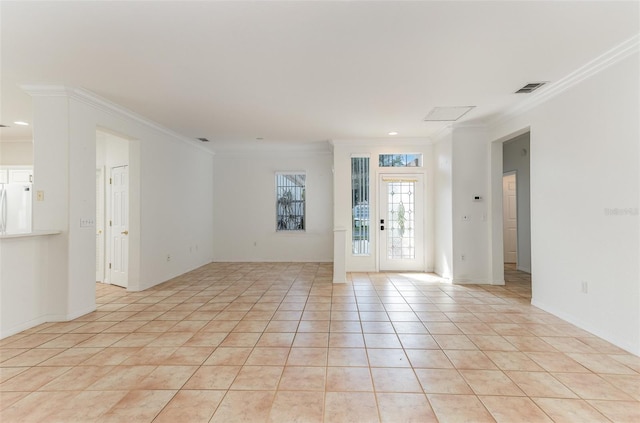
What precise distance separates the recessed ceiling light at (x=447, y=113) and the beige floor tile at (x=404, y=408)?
3773 millimetres

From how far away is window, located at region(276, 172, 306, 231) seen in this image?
7840 millimetres

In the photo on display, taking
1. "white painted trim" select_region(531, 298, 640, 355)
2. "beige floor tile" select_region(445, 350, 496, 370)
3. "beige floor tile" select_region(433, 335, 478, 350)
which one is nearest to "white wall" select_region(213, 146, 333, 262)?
"white painted trim" select_region(531, 298, 640, 355)

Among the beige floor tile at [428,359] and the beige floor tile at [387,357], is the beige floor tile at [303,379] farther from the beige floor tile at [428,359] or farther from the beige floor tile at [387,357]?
the beige floor tile at [428,359]

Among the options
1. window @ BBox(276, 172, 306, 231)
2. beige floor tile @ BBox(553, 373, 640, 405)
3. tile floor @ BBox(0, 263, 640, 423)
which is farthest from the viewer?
window @ BBox(276, 172, 306, 231)

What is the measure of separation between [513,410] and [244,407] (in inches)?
65.8

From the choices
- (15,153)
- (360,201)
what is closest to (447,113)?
(360,201)

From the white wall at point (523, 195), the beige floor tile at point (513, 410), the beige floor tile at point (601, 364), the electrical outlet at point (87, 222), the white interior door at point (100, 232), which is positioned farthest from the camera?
the white wall at point (523, 195)

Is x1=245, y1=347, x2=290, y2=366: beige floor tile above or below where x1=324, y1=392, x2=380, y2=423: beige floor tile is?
above

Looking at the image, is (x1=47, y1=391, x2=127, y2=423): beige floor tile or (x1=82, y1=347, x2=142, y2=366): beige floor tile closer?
(x1=47, y1=391, x2=127, y2=423): beige floor tile

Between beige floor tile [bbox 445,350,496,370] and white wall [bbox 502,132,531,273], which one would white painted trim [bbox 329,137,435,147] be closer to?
white wall [bbox 502,132,531,273]

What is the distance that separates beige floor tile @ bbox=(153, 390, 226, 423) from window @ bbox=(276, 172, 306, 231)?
18.9 ft

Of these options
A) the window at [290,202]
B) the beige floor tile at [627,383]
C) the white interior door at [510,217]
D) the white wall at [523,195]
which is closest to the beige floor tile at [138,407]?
the beige floor tile at [627,383]

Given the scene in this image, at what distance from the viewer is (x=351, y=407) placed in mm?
1998

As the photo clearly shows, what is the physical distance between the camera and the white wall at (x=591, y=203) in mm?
2787
